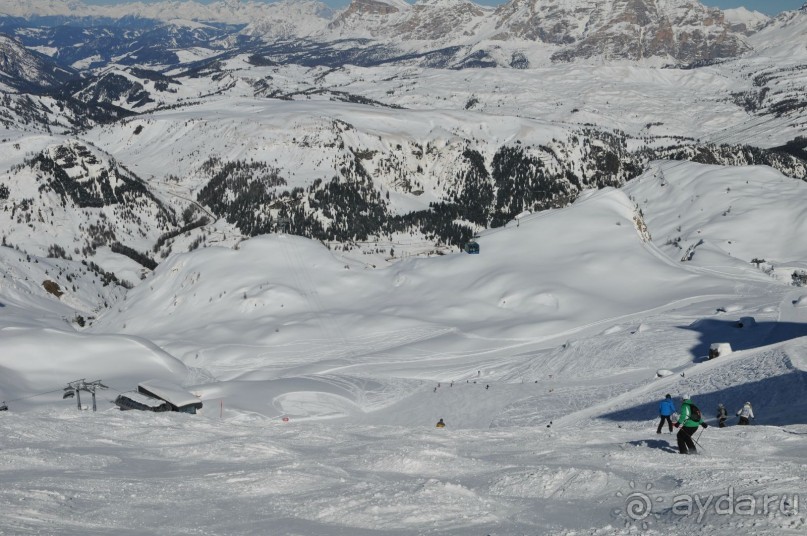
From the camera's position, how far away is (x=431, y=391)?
236ft

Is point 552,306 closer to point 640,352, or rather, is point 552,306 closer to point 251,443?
point 640,352

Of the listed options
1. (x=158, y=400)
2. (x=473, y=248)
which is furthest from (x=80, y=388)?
(x=473, y=248)

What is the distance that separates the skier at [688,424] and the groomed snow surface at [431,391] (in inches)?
38.7

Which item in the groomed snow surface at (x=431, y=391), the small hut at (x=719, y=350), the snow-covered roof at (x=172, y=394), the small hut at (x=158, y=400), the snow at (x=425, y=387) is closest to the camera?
the groomed snow surface at (x=431, y=391)

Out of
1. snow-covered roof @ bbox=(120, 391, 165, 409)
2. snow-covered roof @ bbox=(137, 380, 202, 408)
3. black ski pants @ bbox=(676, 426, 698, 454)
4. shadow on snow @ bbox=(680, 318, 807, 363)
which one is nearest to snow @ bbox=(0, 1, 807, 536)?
shadow on snow @ bbox=(680, 318, 807, 363)

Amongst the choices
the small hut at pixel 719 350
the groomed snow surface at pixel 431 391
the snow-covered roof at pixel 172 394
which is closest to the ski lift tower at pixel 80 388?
the groomed snow surface at pixel 431 391

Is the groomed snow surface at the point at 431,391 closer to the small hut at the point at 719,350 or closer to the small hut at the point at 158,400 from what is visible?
the small hut at the point at 158,400

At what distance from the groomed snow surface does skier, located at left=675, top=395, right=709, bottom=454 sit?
983mm

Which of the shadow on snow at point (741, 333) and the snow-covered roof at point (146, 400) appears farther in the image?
the shadow on snow at point (741, 333)

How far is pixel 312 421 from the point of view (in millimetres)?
64000

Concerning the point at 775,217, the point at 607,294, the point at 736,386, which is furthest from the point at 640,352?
the point at 775,217

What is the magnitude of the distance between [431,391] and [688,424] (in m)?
46.7

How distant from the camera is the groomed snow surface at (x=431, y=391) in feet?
65.2

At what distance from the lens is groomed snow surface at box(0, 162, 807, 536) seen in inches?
782
